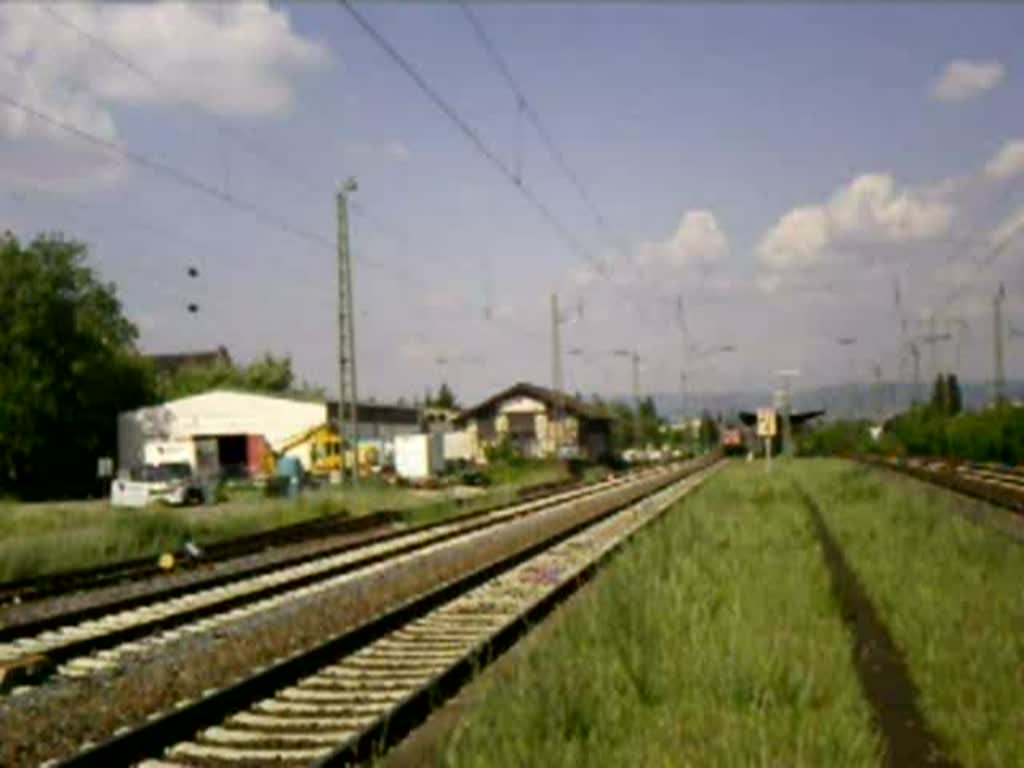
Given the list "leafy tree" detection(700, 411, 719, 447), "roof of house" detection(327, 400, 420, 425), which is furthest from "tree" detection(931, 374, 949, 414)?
"roof of house" detection(327, 400, 420, 425)

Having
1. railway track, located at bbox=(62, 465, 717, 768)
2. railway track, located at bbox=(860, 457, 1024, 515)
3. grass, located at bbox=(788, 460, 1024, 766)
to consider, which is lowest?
railway track, located at bbox=(62, 465, 717, 768)

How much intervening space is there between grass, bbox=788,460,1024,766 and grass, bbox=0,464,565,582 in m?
13.6

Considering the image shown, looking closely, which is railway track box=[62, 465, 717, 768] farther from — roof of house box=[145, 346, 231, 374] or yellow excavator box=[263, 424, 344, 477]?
roof of house box=[145, 346, 231, 374]

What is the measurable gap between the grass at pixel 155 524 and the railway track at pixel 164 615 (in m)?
4.45

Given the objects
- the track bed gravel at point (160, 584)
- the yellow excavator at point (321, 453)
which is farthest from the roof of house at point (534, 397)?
the track bed gravel at point (160, 584)

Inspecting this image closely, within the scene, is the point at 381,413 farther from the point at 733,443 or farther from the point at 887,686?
the point at 887,686

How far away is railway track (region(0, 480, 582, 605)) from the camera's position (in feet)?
64.3

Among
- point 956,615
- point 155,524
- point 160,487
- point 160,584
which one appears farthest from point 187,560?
point 160,487

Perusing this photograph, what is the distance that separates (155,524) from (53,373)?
5798cm

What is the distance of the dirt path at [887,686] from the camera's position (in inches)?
298

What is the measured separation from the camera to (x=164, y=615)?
1565 cm

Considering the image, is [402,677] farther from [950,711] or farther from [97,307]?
[97,307]

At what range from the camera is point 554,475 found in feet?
241

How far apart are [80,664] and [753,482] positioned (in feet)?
133
